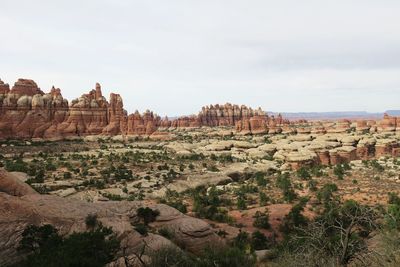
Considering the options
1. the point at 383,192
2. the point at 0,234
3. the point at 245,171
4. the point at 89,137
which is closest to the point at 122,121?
the point at 89,137

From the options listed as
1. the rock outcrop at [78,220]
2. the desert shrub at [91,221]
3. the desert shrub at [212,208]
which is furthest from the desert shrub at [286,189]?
the desert shrub at [91,221]

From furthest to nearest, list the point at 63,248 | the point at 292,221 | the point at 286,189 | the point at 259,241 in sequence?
1. the point at 286,189
2. the point at 292,221
3. the point at 259,241
4. the point at 63,248

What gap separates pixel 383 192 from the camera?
1216 inches

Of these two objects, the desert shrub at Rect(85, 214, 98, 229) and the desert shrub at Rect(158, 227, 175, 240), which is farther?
the desert shrub at Rect(158, 227, 175, 240)

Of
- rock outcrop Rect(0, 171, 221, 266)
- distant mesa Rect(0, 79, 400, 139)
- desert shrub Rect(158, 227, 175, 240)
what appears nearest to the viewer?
rock outcrop Rect(0, 171, 221, 266)

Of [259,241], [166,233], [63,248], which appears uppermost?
[63,248]

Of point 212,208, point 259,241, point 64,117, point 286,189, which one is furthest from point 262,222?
point 64,117

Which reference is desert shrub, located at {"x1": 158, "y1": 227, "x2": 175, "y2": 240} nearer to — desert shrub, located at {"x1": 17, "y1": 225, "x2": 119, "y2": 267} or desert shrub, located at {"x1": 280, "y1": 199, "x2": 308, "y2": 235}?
desert shrub, located at {"x1": 17, "y1": 225, "x2": 119, "y2": 267}

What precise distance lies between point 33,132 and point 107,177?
44.7 metres

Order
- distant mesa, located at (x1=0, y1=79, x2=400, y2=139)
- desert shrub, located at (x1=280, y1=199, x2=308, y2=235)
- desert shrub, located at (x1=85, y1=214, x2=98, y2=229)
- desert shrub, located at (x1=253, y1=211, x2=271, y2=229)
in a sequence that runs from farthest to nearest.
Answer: distant mesa, located at (x1=0, y1=79, x2=400, y2=139) < desert shrub, located at (x1=253, y1=211, x2=271, y2=229) < desert shrub, located at (x1=280, y1=199, x2=308, y2=235) < desert shrub, located at (x1=85, y1=214, x2=98, y2=229)

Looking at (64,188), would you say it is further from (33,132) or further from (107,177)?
(33,132)

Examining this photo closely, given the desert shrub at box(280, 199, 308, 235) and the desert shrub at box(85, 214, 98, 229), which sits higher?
the desert shrub at box(85, 214, 98, 229)

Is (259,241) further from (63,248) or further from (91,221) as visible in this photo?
(63,248)

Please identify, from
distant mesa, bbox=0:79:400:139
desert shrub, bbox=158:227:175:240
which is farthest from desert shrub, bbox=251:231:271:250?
distant mesa, bbox=0:79:400:139
